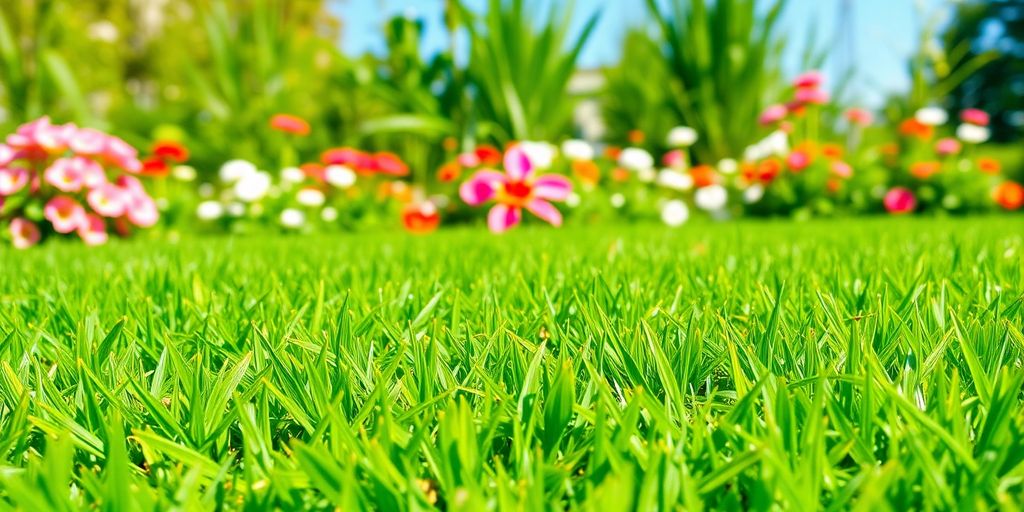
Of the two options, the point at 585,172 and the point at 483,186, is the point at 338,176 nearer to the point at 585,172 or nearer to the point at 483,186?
the point at 483,186

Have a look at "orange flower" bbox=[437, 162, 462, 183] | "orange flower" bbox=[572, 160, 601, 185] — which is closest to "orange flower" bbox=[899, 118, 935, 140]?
"orange flower" bbox=[572, 160, 601, 185]

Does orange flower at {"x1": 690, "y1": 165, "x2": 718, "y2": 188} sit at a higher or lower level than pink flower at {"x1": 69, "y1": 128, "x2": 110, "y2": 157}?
lower

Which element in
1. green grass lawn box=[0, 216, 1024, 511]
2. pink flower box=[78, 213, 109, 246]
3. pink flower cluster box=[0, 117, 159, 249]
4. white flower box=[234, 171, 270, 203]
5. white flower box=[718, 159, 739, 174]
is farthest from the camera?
white flower box=[718, 159, 739, 174]

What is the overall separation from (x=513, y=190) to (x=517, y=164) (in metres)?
0.14

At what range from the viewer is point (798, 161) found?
4.84 metres

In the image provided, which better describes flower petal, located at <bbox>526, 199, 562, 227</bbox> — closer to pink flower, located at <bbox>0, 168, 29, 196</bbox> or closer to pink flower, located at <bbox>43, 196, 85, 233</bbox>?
pink flower, located at <bbox>43, 196, 85, 233</bbox>

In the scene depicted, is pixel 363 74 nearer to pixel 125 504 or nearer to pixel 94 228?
pixel 94 228

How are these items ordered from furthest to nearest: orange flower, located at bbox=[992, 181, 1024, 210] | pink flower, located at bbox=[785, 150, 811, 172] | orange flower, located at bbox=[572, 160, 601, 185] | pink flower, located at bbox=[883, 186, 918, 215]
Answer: orange flower, located at bbox=[992, 181, 1024, 210]
pink flower, located at bbox=[883, 186, 918, 215]
pink flower, located at bbox=[785, 150, 811, 172]
orange flower, located at bbox=[572, 160, 601, 185]

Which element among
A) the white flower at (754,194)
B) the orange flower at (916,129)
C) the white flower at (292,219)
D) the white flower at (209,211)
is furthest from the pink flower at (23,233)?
the orange flower at (916,129)

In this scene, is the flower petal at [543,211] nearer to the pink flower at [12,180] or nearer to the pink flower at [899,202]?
the pink flower at [12,180]

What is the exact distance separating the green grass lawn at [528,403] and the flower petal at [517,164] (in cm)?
201

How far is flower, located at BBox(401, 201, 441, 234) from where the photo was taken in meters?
4.20

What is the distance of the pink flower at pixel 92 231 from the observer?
3.14 metres

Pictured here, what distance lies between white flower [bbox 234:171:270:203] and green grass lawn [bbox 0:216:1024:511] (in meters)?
2.78
